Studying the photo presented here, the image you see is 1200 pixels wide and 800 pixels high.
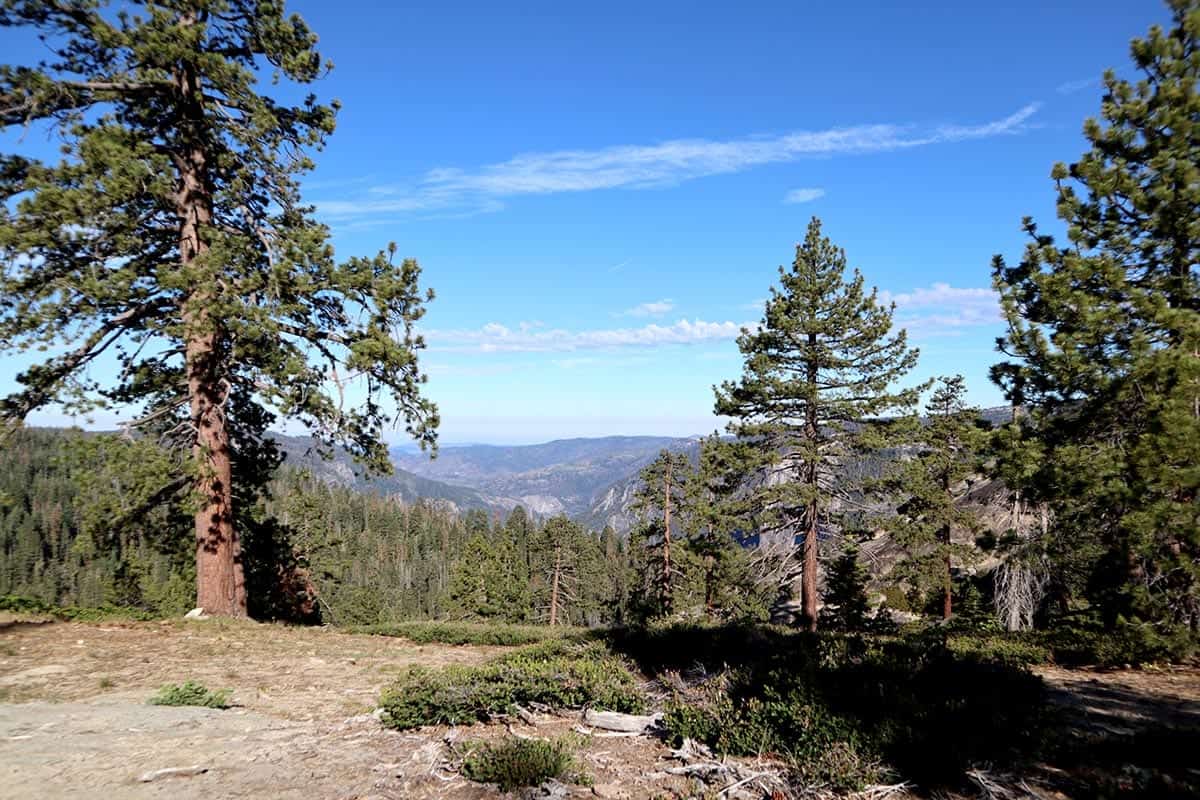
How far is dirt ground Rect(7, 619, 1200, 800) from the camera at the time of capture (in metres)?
4.68

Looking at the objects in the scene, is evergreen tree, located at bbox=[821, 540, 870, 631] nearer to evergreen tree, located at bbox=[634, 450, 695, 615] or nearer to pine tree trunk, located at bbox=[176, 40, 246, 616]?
evergreen tree, located at bbox=[634, 450, 695, 615]

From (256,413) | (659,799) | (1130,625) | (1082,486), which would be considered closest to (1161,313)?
(1082,486)

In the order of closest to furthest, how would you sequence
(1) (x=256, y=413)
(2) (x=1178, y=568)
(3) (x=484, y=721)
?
1. (3) (x=484, y=721)
2. (2) (x=1178, y=568)
3. (1) (x=256, y=413)

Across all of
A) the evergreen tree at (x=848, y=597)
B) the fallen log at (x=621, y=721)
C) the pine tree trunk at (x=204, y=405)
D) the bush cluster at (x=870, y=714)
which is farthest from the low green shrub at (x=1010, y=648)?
the evergreen tree at (x=848, y=597)

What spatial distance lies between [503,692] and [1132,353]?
9462 mm

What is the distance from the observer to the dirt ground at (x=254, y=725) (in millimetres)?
4684

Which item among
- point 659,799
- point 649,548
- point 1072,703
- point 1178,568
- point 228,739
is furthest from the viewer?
point 649,548

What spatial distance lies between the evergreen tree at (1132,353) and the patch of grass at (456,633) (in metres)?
9.01

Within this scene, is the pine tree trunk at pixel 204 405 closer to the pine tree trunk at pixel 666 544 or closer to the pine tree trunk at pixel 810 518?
the pine tree trunk at pixel 810 518

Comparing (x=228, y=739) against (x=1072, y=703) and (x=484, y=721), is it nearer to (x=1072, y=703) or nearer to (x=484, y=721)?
(x=484, y=721)

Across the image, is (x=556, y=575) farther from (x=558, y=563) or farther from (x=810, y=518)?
(x=810, y=518)

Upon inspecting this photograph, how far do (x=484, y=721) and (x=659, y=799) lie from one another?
7.81 ft

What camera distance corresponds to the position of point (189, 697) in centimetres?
671

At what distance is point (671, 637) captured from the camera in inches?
353
